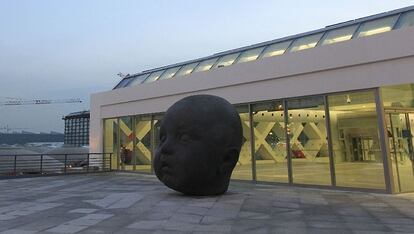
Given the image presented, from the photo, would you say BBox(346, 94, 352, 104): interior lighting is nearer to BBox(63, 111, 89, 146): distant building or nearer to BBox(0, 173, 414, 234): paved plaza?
BBox(0, 173, 414, 234): paved plaza

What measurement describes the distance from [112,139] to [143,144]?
2.81 metres

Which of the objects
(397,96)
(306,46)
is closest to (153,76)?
(306,46)

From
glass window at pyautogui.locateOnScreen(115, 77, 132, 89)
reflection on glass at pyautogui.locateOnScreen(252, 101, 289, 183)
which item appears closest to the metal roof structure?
glass window at pyautogui.locateOnScreen(115, 77, 132, 89)

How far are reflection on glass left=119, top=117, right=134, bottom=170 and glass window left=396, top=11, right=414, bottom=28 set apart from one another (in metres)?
13.3

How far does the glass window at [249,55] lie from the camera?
54.3 feet

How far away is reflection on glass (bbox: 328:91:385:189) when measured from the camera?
11.3 m

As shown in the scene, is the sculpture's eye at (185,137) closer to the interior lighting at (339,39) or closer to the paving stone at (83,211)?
the paving stone at (83,211)

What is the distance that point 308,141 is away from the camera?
42.6 feet

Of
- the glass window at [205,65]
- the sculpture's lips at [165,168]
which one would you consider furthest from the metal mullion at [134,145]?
the sculpture's lips at [165,168]

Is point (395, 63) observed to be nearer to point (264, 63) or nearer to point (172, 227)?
point (264, 63)

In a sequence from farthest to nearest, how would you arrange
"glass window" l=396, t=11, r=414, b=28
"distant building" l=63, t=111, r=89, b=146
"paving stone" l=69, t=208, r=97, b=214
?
"distant building" l=63, t=111, r=89, b=146 < "glass window" l=396, t=11, r=414, b=28 < "paving stone" l=69, t=208, r=97, b=214

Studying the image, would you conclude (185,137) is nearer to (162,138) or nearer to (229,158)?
(162,138)

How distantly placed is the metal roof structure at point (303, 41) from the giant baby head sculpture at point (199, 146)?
608 cm

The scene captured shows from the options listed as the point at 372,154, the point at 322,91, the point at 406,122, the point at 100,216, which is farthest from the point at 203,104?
the point at 406,122
